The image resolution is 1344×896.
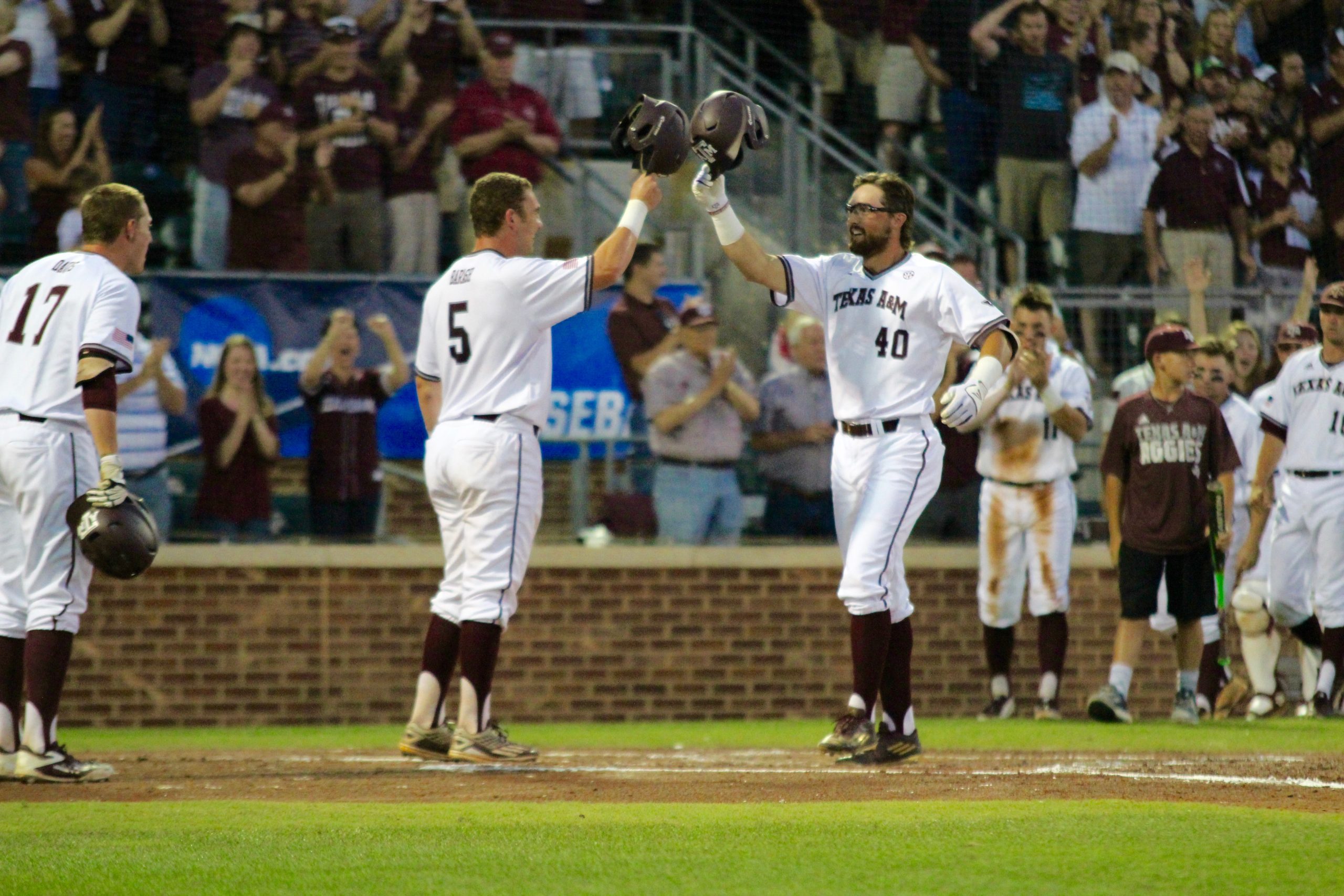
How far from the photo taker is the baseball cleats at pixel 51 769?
608 centimetres

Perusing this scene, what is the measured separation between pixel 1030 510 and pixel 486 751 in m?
4.43

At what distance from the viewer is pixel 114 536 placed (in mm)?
5879

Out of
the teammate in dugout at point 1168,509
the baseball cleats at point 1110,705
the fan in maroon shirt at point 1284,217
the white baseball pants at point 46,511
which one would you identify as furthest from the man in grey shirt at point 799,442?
the white baseball pants at point 46,511

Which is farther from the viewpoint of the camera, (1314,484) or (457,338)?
(1314,484)

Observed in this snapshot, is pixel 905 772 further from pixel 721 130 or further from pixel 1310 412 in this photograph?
pixel 1310 412

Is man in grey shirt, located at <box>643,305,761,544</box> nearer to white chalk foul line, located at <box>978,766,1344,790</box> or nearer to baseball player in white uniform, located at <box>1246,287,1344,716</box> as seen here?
baseball player in white uniform, located at <box>1246,287,1344,716</box>

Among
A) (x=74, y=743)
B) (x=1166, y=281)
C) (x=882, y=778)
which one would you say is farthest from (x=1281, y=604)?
(x=74, y=743)

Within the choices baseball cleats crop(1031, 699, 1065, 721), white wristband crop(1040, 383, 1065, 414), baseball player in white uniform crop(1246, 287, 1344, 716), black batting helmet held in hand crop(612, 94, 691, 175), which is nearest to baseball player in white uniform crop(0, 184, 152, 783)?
black batting helmet held in hand crop(612, 94, 691, 175)

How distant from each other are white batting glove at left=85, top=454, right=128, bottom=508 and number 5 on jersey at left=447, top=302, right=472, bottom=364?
58.1 inches

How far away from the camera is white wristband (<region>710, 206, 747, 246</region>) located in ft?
21.8

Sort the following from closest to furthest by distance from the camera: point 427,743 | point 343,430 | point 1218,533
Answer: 1. point 427,743
2. point 1218,533
3. point 343,430

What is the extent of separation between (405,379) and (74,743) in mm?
3029

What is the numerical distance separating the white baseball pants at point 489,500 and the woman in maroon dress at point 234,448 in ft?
13.6

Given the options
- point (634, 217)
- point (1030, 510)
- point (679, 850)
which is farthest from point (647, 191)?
point (1030, 510)
